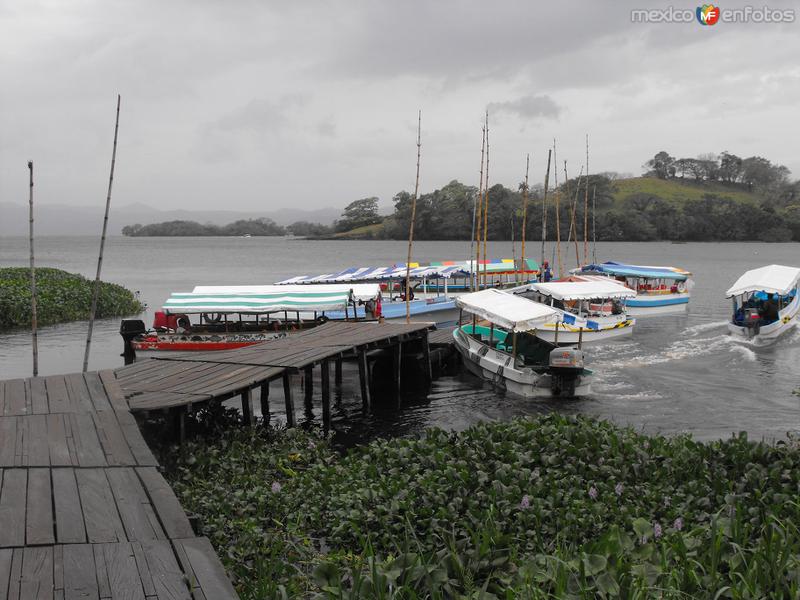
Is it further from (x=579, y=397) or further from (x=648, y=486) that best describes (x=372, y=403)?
(x=648, y=486)

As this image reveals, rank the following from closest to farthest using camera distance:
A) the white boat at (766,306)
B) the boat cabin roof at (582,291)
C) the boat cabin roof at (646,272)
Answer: the white boat at (766,306) → the boat cabin roof at (582,291) → the boat cabin roof at (646,272)

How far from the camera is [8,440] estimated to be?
9.94 metres

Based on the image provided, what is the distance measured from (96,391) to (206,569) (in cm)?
723

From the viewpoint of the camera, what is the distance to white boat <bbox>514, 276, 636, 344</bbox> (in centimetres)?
3281

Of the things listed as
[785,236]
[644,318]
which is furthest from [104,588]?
[785,236]

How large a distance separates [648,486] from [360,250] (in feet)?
396

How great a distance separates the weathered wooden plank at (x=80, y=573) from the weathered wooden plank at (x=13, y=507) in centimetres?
55

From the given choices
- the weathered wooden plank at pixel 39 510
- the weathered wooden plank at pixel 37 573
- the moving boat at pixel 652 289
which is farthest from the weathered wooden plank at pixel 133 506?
the moving boat at pixel 652 289

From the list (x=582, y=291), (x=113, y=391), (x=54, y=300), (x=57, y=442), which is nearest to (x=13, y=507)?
(x=57, y=442)

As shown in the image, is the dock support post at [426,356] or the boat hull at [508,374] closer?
the boat hull at [508,374]

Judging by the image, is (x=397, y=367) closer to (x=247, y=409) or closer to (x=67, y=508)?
(x=247, y=409)

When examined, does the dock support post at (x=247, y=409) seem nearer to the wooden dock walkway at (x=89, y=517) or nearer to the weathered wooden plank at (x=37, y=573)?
the wooden dock walkway at (x=89, y=517)

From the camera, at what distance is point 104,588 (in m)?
6.09

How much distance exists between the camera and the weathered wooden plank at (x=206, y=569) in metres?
6.11
